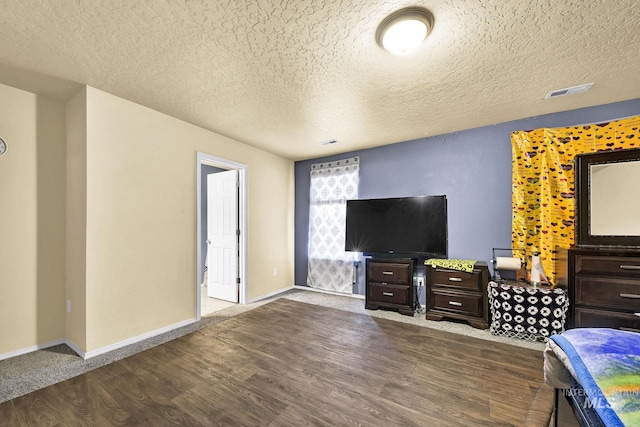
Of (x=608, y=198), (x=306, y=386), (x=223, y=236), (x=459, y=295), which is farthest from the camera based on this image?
(x=223, y=236)

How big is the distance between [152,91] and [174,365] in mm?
2516

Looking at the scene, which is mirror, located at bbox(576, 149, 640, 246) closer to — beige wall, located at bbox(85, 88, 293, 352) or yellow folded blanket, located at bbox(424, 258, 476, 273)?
yellow folded blanket, located at bbox(424, 258, 476, 273)

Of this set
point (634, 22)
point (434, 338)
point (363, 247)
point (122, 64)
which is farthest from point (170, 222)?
point (634, 22)

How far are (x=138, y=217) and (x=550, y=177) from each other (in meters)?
4.58

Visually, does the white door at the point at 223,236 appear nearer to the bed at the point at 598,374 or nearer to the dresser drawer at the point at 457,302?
the dresser drawer at the point at 457,302

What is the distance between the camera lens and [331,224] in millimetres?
4477

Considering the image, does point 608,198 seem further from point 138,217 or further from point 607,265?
point 138,217

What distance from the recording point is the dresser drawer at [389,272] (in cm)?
343

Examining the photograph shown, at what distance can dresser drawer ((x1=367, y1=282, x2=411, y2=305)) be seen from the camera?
341 cm

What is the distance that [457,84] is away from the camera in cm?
226

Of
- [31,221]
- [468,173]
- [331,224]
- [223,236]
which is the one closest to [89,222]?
[31,221]

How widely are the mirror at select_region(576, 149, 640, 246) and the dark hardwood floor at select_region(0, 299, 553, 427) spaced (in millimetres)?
1375

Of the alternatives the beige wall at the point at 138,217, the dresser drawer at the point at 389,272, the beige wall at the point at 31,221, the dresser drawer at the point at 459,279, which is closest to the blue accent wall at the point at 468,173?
the dresser drawer at the point at 459,279

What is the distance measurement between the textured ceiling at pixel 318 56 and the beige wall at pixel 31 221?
0.31 meters
